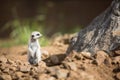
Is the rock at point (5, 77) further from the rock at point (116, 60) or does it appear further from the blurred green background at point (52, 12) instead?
the blurred green background at point (52, 12)

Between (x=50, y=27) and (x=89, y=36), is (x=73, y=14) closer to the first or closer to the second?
(x=50, y=27)

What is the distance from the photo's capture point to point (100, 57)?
15.4ft

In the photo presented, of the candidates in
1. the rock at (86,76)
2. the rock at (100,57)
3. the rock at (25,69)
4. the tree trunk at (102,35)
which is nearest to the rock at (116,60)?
the rock at (100,57)

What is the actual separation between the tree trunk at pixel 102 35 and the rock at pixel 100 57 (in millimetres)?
220

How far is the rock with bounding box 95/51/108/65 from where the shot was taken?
458 cm

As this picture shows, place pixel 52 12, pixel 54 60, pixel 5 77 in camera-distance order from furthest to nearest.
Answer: pixel 52 12 < pixel 54 60 < pixel 5 77

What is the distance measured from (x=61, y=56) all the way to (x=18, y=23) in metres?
5.15

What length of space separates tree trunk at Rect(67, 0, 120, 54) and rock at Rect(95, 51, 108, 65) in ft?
0.72

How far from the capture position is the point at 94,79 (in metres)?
4.15

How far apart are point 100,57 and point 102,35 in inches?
26.7

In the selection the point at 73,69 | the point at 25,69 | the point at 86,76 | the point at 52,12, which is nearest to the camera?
the point at 86,76

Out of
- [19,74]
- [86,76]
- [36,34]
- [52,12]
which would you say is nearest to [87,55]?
[86,76]

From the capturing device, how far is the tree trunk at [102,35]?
16.7 ft

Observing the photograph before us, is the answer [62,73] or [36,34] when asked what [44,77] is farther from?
[36,34]
